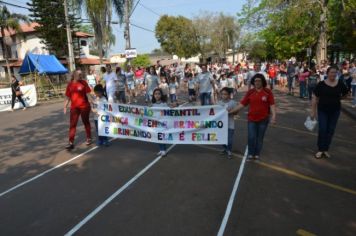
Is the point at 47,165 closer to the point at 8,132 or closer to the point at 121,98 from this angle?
the point at 8,132

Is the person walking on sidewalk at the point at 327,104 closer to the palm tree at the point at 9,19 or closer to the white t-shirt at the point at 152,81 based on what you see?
the white t-shirt at the point at 152,81

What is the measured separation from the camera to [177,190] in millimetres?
6047

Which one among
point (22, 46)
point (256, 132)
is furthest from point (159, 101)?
point (22, 46)

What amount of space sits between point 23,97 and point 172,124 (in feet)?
50.4

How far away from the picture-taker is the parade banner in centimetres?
795

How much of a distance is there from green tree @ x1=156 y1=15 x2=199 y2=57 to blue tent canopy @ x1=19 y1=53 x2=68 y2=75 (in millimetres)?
53933

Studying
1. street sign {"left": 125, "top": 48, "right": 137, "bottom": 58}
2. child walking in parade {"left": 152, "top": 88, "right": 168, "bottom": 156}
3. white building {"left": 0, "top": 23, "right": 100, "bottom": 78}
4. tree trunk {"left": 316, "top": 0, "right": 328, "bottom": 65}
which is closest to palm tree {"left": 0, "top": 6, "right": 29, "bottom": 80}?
white building {"left": 0, "top": 23, "right": 100, "bottom": 78}

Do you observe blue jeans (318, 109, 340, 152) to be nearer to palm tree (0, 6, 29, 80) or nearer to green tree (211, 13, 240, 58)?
palm tree (0, 6, 29, 80)

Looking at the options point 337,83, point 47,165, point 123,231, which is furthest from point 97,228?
point 337,83

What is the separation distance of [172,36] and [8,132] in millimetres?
69746

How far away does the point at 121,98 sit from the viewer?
52.3 feet

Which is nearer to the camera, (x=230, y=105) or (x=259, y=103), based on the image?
(x=259, y=103)

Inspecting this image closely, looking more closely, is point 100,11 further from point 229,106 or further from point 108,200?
point 108,200

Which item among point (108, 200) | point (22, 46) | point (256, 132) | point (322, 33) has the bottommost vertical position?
point (108, 200)
